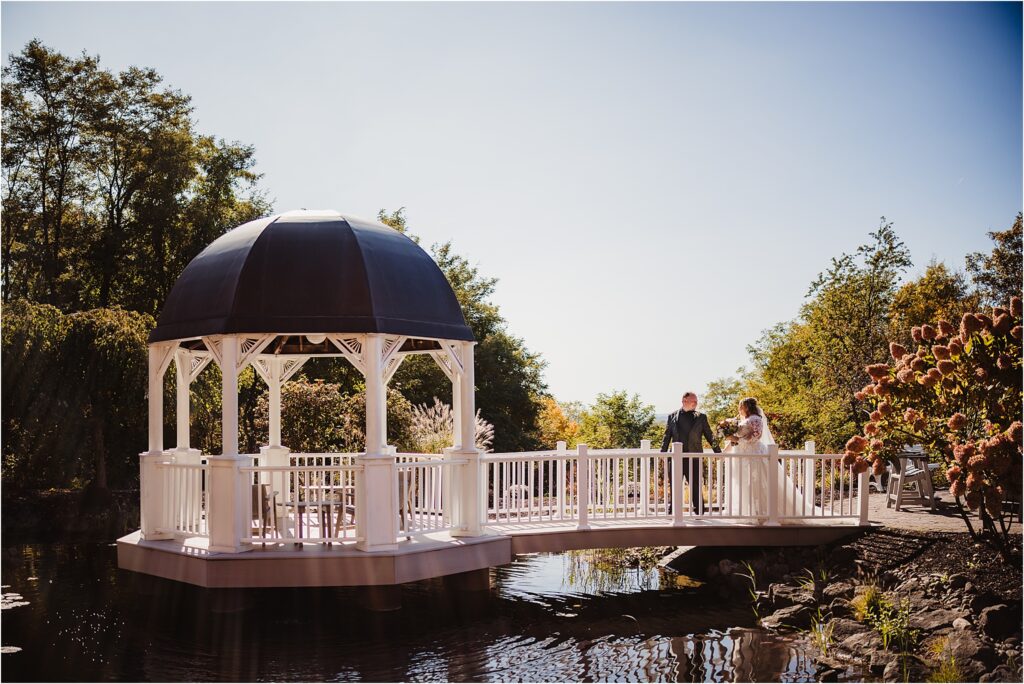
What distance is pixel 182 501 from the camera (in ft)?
36.4

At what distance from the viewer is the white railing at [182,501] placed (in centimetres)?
1098

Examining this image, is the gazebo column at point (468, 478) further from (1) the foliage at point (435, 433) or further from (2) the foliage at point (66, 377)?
(2) the foliage at point (66, 377)

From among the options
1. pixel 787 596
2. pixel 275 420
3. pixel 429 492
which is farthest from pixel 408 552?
pixel 787 596

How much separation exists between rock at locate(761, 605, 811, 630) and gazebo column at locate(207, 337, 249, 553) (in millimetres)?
5989

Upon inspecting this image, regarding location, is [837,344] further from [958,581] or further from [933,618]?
[933,618]

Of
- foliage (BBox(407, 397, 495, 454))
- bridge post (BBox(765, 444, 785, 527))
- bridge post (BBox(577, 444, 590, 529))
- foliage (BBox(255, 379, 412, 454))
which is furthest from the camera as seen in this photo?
foliage (BBox(255, 379, 412, 454))

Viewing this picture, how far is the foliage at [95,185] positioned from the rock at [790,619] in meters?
20.1

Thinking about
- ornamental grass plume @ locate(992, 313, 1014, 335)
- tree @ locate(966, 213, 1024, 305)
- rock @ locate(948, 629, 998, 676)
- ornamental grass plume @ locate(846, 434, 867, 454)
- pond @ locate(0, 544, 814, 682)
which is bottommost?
pond @ locate(0, 544, 814, 682)

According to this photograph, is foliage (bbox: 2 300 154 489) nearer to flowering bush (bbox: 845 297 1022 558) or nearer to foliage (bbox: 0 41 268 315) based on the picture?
foliage (bbox: 0 41 268 315)

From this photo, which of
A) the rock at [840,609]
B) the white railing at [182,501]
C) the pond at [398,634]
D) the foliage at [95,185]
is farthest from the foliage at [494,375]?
the rock at [840,609]

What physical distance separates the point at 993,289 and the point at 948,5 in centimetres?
2006

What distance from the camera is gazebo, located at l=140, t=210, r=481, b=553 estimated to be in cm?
1012

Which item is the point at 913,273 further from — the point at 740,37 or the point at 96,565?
the point at 96,565

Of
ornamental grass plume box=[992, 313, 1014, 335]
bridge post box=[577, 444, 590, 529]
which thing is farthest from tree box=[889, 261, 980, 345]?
bridge post box=[577, 444, 590, 529]
